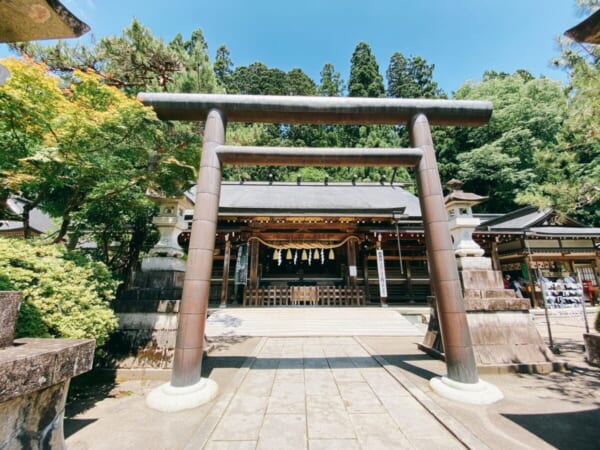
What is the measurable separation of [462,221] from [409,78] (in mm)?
35494

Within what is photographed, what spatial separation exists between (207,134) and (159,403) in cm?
346

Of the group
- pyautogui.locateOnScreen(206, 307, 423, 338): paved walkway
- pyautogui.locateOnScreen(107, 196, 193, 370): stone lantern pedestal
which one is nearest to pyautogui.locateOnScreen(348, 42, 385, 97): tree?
pyautogui.locateOnScreen(206, 307, 423, 338): paved walkway

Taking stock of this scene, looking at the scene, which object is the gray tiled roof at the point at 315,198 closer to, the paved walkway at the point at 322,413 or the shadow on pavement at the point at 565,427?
the paved walkway at the point at 322,413

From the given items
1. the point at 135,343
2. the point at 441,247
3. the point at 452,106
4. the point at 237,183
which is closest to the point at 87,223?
the point at 135,343

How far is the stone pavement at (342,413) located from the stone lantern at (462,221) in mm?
2019

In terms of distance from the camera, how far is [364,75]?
29.3 m

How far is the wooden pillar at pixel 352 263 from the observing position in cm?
1040

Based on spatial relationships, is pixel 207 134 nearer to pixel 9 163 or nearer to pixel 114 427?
pixel 9 163

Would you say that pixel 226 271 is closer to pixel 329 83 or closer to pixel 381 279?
pixel 381 279

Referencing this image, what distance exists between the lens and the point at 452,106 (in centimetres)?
377

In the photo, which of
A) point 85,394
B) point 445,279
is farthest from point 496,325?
point 85,394

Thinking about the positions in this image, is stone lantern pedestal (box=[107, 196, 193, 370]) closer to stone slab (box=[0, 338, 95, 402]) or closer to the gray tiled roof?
stone slab (box=[0, 338, 95, 402])

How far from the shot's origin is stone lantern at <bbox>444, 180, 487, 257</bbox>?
179 inches

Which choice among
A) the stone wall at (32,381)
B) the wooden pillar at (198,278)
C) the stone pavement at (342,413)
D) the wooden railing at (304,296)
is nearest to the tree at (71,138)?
the wooden pillar at (198,278)
